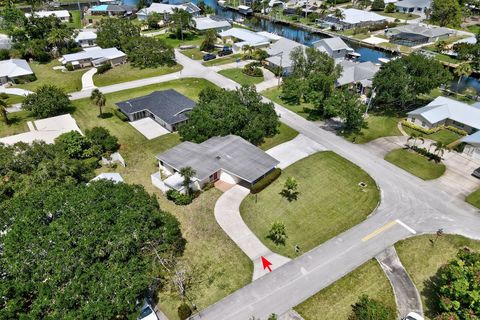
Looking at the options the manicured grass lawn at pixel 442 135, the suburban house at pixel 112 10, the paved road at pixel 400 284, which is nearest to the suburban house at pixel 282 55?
the manicured grass lawn at pixel 442 135

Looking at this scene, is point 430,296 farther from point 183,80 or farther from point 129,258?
point 183,80

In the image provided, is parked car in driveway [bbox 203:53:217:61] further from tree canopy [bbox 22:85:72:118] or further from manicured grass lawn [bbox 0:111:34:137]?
manicured grass lawn [bbox 0:111:34:137]

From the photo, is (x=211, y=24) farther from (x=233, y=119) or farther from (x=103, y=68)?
(x=233, y=119)

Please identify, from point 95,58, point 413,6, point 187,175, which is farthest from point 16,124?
point 413,6

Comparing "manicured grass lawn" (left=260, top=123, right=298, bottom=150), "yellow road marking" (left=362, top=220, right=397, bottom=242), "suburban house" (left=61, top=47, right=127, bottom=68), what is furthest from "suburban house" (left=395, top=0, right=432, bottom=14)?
"yellow road marking" (left=362, top=220, right=397, bottom=242)

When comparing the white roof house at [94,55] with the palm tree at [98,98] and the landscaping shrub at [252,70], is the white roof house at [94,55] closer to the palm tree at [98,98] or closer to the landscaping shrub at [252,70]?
the palm tree at [98,98]
